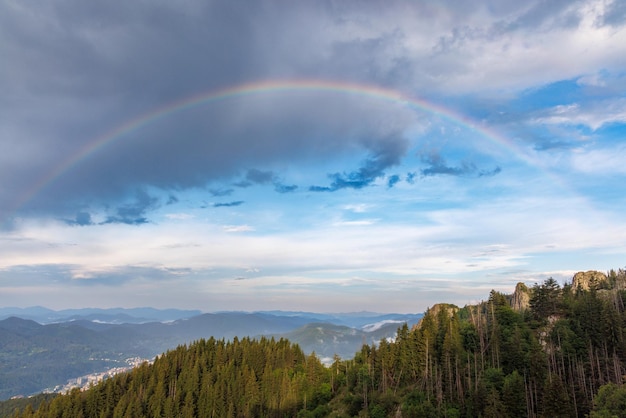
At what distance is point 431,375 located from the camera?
11719 centimetres

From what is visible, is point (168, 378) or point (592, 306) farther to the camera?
point (168, 378)

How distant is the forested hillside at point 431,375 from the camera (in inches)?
3917

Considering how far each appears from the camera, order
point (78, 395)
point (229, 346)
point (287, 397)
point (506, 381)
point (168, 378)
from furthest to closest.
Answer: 1. point (229, 346)
2. point (168, 378)
3. point (78, 395)
4. point (287, 397)
5. point (506, 381)

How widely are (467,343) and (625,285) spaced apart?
94.9 metres

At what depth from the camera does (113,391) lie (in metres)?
160

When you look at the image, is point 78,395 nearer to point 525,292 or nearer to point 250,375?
point 250,375

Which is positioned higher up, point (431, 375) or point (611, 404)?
point (611, 404)

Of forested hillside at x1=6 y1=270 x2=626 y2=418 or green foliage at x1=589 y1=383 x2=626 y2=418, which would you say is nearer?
green foliage at x1=589 y1=383 x2=626 y2=418

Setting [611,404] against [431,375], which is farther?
[431,375]

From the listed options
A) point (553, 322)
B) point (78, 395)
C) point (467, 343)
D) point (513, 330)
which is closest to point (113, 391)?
point (78, 395)

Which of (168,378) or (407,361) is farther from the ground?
(407,361)

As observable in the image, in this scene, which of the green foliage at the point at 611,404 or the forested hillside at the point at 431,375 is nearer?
the green foliage at the point at 611,404

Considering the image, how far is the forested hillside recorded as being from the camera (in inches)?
3917

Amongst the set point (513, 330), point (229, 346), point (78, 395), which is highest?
point (513, 330)
